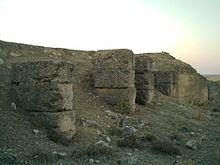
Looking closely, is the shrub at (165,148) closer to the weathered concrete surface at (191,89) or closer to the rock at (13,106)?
the rock at (13,106)

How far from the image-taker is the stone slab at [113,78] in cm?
901

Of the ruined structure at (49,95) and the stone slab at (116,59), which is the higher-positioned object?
the stone slab at (116,59)

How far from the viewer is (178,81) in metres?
14.6

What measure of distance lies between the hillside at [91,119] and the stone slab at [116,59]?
31 mm

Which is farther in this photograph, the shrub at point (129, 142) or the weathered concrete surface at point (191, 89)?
the weathered concrete surface at point (191, 89)

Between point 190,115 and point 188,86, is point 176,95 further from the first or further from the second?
point 190,115

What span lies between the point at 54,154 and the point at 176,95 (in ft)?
33.7

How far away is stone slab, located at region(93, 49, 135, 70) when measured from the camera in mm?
9031

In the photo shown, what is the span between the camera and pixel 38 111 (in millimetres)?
6227

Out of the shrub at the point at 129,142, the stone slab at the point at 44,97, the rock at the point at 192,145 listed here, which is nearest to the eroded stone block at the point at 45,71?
the stone slab at the point at 44,97

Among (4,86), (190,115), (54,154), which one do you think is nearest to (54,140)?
(54,154)

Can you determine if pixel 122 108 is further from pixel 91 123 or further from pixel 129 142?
pixel 129 142

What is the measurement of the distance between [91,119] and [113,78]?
205 centimetres

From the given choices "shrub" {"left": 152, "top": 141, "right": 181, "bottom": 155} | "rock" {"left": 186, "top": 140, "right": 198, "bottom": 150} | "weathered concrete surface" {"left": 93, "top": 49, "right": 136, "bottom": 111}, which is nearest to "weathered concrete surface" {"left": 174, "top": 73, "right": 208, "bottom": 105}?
"weathered concrete surface" {"left": 93, "top": 49, "right": 136, "bottom": 111}
